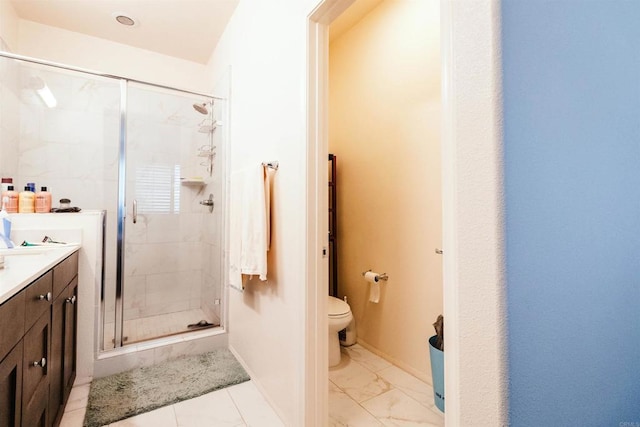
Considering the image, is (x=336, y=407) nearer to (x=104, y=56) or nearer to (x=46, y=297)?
(x=46, y=297)

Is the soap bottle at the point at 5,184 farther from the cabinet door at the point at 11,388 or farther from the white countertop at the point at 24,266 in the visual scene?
the cabinet door at the point at 11,388

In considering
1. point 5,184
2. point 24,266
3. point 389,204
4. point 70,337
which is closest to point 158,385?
point 70,337

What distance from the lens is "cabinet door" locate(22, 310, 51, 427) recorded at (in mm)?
906

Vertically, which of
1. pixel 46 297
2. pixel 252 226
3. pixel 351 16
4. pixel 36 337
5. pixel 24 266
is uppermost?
pixel 351 16

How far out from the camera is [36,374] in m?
1.01

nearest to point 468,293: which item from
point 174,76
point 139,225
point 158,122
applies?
point 139,225

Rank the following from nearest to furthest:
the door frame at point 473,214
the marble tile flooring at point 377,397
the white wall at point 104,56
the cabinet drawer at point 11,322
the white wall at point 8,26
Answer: the door frame at point 473,214 < the cabinet drawer at point 11,322 < the marble tile flooring at point 377,397 < the white wall at point 8,26 < the white wall at point 104,56

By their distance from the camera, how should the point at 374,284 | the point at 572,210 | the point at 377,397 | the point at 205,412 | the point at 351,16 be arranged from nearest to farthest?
the point at 572,210 < the point at 205,412 < the point at 377,397 < the point at 374,284 < the point at 351,16

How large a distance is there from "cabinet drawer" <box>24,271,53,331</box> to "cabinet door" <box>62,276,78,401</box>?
1.35 ft

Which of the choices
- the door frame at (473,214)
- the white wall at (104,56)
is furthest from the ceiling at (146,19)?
the door frame at (473,214)

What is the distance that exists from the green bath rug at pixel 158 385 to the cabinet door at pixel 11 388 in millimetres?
789

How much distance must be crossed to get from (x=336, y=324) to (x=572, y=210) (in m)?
1.46

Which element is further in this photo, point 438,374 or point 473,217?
point 438,374

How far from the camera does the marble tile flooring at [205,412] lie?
1462mm
